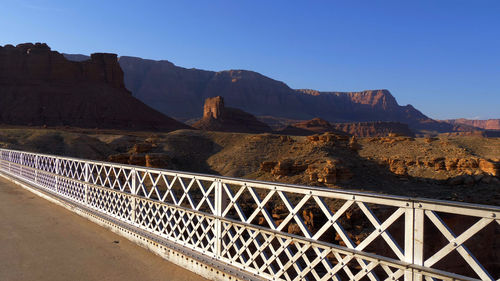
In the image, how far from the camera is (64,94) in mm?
69250

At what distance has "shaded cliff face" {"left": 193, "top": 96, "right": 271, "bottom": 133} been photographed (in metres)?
81.7

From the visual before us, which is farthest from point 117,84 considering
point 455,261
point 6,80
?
point 455,261

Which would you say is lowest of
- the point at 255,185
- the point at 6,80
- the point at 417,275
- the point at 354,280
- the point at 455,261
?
the point at 455,261

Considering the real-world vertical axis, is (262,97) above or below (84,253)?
above

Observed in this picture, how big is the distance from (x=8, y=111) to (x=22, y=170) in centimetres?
5766

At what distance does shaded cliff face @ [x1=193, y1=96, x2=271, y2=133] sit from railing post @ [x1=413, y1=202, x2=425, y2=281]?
7680cm

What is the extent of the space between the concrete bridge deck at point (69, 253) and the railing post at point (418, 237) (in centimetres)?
266

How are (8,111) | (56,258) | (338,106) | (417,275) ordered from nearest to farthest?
(417,275), (56,258), (8,111), (338,106)

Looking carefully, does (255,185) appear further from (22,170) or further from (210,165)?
(210,165)

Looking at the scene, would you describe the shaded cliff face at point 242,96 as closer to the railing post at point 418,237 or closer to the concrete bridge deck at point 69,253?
the concrete bridge deck at point 69,253

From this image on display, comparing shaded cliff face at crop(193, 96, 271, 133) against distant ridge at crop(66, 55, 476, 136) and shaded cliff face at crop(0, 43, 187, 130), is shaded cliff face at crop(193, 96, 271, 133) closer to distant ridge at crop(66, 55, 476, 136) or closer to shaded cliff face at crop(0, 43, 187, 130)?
shaded cliff face at crop(0, 43, 187, 130)

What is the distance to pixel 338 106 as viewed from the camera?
7185 inches

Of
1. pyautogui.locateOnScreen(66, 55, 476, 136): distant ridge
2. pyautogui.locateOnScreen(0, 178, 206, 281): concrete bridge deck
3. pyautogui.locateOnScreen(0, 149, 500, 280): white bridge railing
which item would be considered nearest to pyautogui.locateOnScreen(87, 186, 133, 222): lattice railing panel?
pyautogui.locateOnScreen(0, 149, 500, 280): white bridge railing

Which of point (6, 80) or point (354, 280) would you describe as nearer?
point (354, 280)
